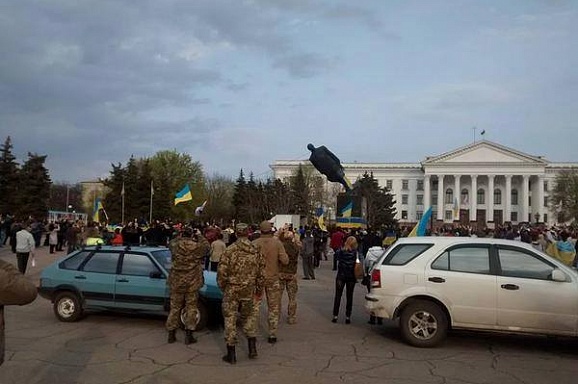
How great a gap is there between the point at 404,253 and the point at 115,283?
514 centimetres

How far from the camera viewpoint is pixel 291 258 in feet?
35.7

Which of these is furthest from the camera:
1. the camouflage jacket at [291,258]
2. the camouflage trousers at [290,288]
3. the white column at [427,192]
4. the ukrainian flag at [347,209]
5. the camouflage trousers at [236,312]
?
the white column at [427,192]

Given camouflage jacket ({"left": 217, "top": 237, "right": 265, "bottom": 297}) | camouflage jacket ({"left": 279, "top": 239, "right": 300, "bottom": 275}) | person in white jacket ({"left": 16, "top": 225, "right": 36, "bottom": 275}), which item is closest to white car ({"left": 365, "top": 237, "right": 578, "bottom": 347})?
camouflage jacket ({"left": 279, "top": 239, "right": 300, "bottom": 275})

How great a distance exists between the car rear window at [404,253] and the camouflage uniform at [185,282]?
3.04m

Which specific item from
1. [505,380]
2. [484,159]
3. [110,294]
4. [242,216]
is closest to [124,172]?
[242,216]

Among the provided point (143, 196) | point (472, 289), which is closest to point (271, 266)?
point (472, 289)

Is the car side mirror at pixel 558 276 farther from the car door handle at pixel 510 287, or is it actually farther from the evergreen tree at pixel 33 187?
the evergreen tree at pixel 33 187

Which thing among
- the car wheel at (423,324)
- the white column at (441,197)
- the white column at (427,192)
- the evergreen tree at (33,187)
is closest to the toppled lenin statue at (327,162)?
the car wheel at (423,324)

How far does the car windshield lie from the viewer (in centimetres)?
1000

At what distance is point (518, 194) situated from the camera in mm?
115062

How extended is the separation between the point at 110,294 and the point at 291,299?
3380 mm

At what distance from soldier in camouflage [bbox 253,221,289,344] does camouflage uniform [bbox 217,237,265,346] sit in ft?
4.32

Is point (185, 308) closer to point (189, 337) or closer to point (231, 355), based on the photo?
point (189, 337)

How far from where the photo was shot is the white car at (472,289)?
317 inches
